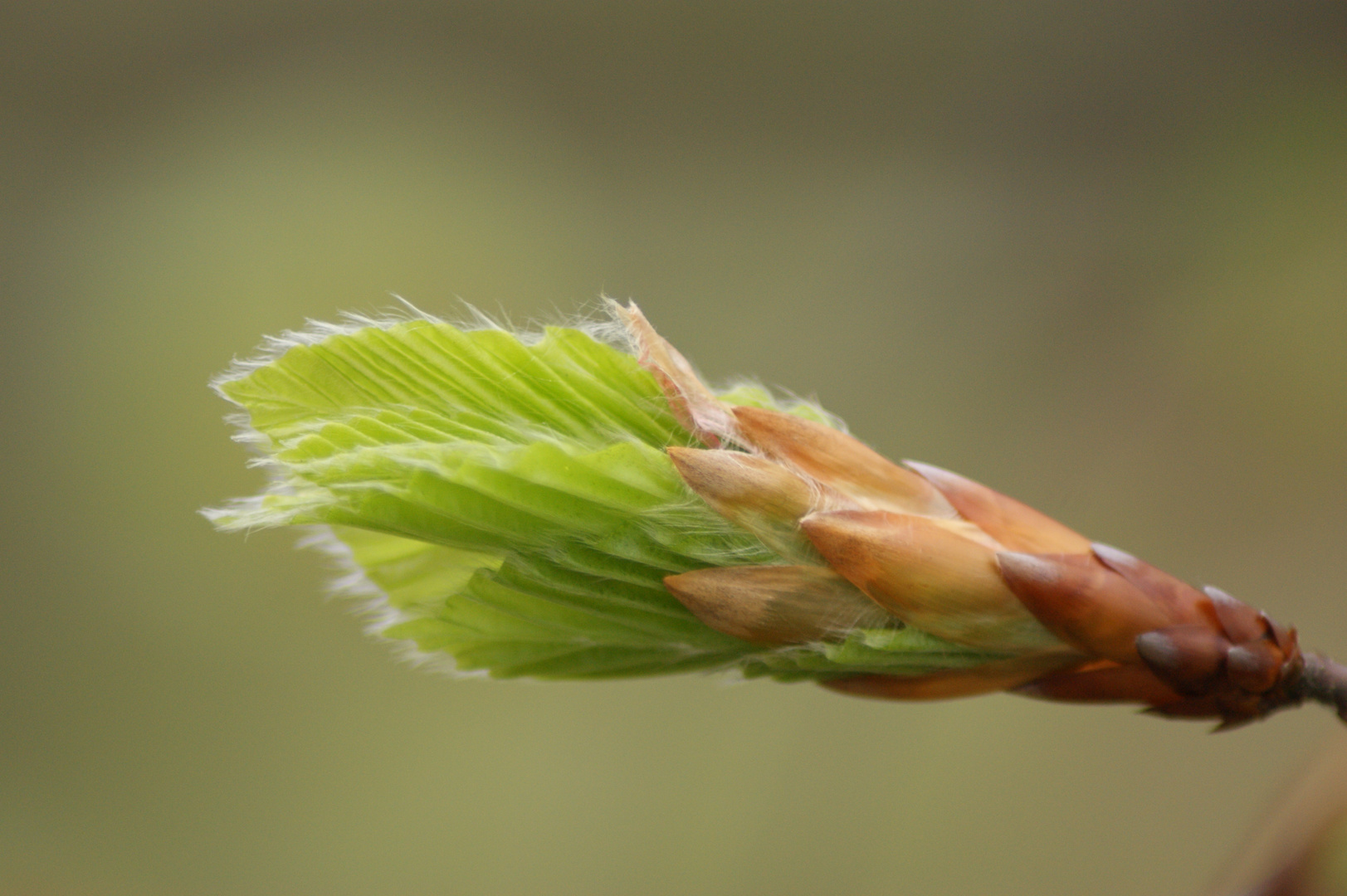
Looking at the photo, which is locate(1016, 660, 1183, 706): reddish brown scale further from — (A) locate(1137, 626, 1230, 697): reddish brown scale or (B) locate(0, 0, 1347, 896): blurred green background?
(B) locate(0, 0, 1347, 896): blurred green background

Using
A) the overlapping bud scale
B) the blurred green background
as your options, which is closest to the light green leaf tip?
the overlapping bud scale

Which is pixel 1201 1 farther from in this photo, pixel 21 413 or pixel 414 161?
pixel 21 413

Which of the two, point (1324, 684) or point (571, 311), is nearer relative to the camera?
point (1324, 684)

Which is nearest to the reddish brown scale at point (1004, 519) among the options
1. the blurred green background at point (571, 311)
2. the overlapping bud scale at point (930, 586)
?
the overlapping bud scale at point (930, 586)

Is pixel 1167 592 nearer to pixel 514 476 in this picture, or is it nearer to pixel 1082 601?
pixel 1082 601

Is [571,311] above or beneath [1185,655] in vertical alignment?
above

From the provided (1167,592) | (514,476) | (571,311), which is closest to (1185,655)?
(1167,592)

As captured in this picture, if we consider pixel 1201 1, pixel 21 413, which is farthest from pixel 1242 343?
pixel 21 413
